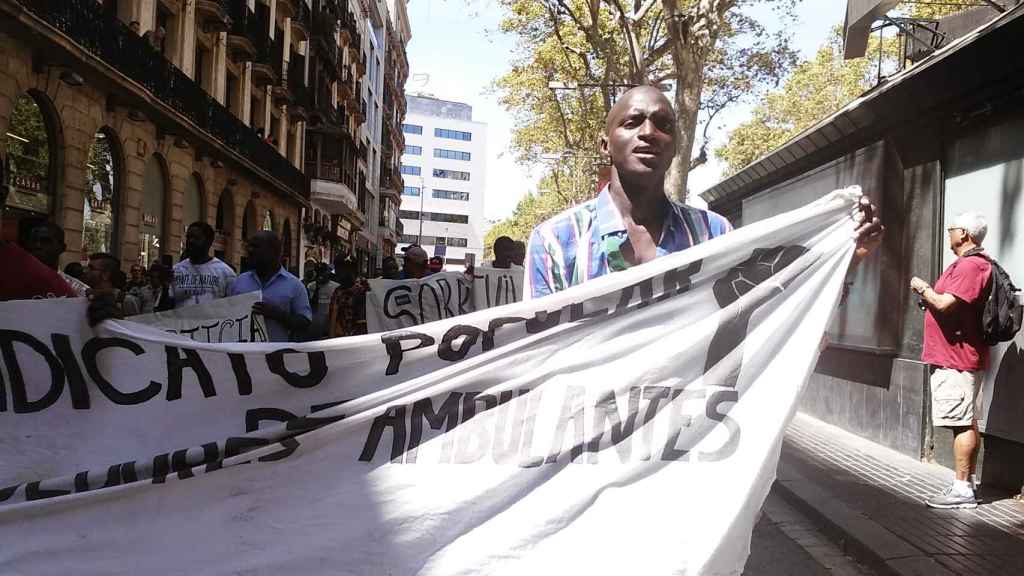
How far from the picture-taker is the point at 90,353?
2930 mm

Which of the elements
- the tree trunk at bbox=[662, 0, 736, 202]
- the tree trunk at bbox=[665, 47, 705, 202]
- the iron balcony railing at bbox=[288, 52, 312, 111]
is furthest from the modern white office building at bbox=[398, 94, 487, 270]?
the tree trunk at bbox=[662, 0, 736, 202]

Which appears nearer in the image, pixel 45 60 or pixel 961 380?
pixel 961 380

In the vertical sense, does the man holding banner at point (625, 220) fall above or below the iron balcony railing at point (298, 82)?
below

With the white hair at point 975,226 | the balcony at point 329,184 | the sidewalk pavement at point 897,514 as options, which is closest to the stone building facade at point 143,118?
the sidewalk pavement at point 897,514

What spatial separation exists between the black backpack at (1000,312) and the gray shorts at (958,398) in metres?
0.31

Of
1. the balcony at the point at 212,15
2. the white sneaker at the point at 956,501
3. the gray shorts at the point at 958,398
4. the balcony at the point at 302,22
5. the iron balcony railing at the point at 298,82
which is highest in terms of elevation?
the balcony at the point at 302,22

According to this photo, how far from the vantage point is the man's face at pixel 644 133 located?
8.96ft

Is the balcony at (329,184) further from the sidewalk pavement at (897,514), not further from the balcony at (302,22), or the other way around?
the sidewalk pavement at (897,514)

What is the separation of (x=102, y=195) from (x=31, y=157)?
3026mm

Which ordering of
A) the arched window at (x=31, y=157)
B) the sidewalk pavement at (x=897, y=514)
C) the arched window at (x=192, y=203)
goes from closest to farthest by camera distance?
1. the sidewalk pavement at (x=897, y=514)
2. the arched window at (x=31, y=157)
3. the arched window at (x=192, y=203)

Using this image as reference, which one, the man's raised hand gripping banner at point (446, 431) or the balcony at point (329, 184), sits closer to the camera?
the man's raised hand gripping banner at point (446, 431)

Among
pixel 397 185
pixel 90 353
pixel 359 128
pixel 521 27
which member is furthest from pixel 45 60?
pixel 397 185

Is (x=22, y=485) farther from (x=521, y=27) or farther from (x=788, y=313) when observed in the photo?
(x=521, y=27)

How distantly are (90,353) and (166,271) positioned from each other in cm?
792
